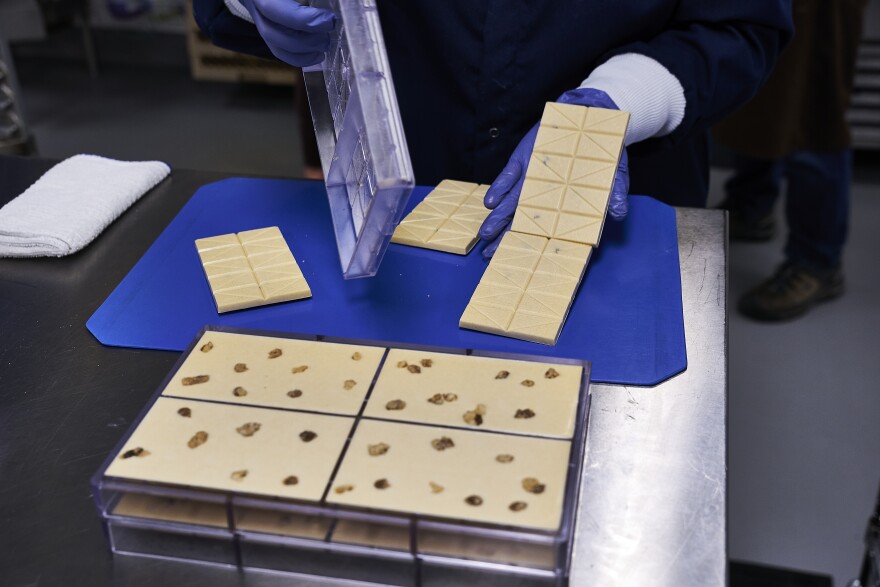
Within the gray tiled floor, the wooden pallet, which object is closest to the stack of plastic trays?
the gray tiled floor

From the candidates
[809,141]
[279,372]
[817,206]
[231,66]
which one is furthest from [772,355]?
[231,66]

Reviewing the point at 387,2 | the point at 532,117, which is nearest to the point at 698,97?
the point at 532,117

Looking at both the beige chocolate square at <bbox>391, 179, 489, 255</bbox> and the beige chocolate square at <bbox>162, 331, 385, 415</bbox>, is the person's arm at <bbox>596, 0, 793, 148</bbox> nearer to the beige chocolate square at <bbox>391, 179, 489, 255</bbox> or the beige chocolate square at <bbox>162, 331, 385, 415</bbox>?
the beige chocolate square at <bbox>391, 179, 489, 255</bbox>

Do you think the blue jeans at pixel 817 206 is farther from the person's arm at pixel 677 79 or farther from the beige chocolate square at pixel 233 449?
the beige chocolate square at pixel 233 449

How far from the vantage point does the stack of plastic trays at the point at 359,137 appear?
0.99 metres

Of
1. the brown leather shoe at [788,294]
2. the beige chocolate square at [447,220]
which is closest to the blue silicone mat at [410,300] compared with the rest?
the beige chocolate square at [447,220]

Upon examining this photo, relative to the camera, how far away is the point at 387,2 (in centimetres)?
151

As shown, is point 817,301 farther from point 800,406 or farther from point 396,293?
point 396,293

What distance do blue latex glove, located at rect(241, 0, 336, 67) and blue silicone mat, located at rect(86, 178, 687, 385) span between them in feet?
0.90

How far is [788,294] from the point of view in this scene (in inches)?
108

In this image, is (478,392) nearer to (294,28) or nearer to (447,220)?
(447,220)

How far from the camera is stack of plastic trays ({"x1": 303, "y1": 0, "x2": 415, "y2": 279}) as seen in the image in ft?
3.24

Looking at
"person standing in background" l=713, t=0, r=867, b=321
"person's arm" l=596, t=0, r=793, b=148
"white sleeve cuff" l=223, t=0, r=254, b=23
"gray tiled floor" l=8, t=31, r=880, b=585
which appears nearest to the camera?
"person's arm" l=596, t=0, r=793, b=148

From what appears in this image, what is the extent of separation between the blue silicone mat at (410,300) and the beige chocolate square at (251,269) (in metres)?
0.02
